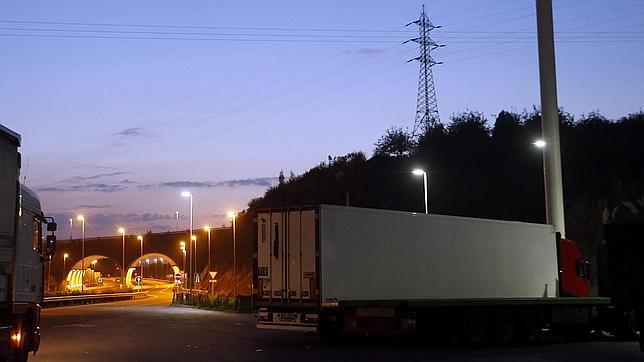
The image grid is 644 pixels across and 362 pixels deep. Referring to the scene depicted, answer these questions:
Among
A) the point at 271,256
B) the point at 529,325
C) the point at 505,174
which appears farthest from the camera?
the point at 505,174

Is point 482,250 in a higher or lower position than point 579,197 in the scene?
lower

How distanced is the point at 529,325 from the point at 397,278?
14.5ft

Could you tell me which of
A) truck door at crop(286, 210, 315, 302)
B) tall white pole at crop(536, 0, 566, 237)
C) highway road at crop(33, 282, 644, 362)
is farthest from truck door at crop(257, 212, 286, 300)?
tall white pole at crop(536, 0, 566, 237)

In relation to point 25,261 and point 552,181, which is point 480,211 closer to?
point 552,181

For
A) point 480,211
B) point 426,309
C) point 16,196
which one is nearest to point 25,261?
point 16,196

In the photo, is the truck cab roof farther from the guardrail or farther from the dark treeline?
the guardrail

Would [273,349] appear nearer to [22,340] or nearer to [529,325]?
[22,340]

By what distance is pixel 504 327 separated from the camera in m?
21.3

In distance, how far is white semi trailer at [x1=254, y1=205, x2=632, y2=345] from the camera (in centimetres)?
1917

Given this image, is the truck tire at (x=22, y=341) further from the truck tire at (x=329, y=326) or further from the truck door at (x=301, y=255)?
the truck tire at (x=329, y=326)

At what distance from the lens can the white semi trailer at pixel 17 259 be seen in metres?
12.9

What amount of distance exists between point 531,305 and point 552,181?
13.5 metres

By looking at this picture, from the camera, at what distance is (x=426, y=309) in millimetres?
19734

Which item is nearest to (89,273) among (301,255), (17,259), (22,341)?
(301,255)
